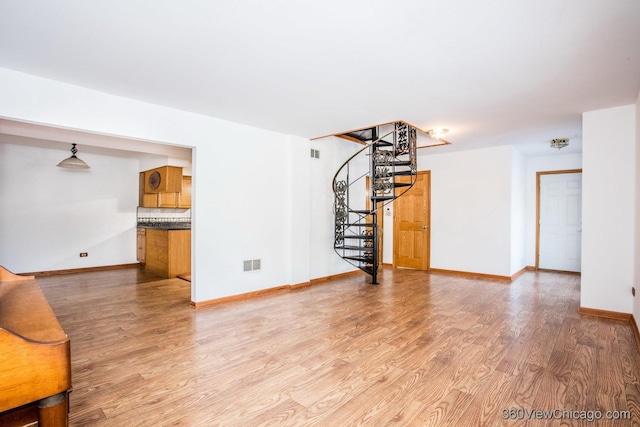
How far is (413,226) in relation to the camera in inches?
279

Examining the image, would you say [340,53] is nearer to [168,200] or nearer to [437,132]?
[437,132]

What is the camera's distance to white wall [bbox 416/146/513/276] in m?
5.93

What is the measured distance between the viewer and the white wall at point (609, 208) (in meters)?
3.70

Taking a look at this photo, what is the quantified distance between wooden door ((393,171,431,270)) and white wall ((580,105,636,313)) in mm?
3091

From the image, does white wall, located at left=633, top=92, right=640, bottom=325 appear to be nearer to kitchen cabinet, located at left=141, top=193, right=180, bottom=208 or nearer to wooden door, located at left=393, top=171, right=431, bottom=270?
wooden door, located at left=393, top=171, right=431, bottom=270

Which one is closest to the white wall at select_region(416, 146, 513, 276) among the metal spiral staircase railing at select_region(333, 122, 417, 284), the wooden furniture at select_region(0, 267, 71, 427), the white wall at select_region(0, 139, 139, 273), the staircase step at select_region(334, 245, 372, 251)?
the metal spiral staircase railing at select_region(333, 122, 417, 284)

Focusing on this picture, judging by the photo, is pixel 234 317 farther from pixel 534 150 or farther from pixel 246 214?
pixel 534 150

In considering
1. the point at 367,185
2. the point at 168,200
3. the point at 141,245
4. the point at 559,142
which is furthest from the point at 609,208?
the point at 141,245

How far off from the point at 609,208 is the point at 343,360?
3.68 m

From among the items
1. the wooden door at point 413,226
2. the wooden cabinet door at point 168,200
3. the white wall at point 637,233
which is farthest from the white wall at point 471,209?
the wooden cabinet door at point 168,200

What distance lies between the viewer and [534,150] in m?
6.26

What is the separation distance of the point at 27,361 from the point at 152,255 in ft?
20.4

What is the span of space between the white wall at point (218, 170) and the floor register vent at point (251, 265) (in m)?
0.08

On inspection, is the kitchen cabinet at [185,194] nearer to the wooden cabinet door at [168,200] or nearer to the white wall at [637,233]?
the wooden cabinet door at [168,200]
